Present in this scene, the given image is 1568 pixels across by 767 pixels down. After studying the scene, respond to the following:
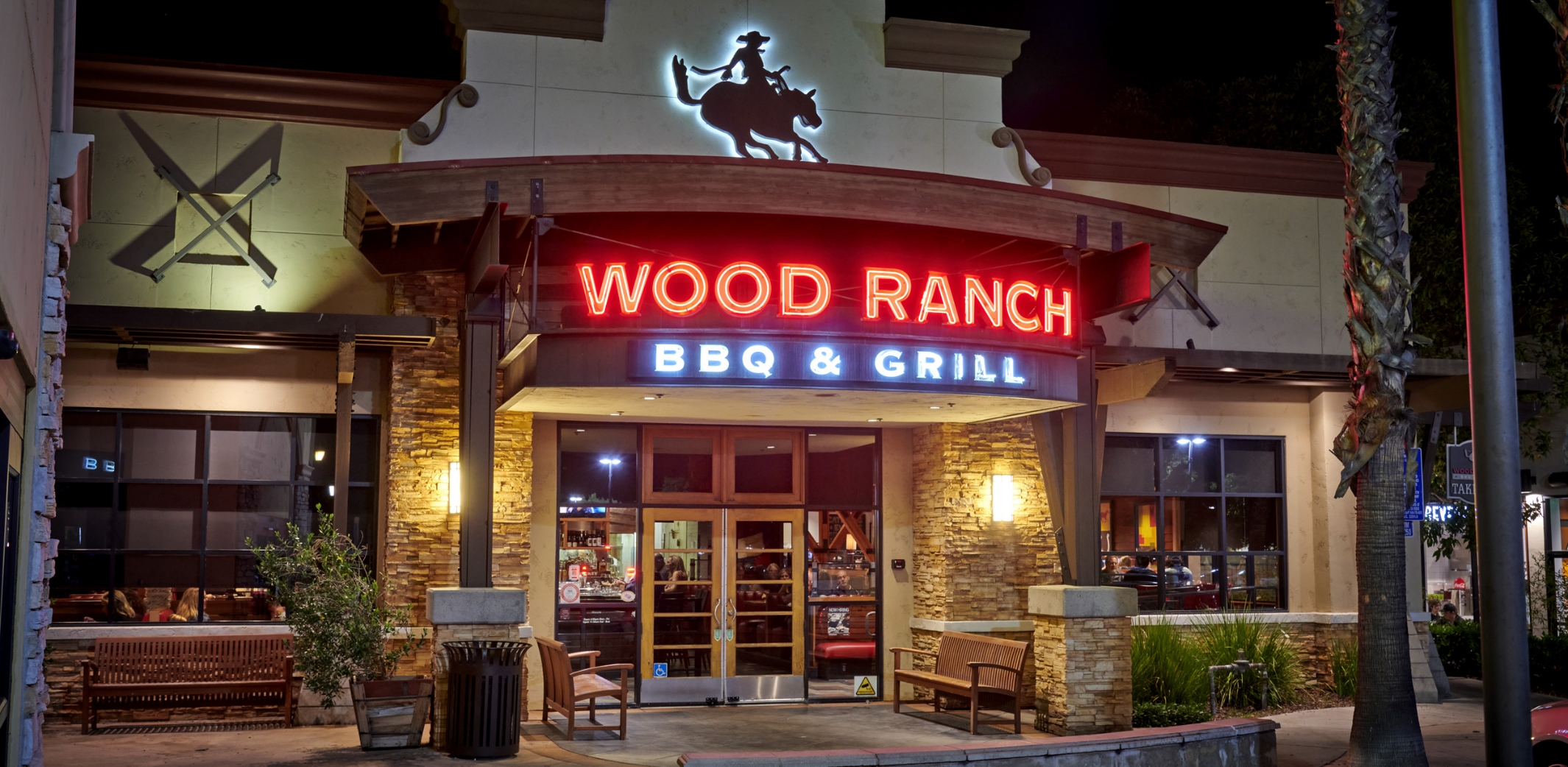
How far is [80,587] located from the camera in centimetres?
1386

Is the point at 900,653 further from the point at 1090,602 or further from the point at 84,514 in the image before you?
the point at 84,514

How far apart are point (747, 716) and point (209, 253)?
299 inches

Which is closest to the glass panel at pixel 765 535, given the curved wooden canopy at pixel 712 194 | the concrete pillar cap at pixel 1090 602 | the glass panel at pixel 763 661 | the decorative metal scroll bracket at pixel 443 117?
the glass panel at pixel 763 661

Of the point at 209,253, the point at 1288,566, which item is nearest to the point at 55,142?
the point at 209,253

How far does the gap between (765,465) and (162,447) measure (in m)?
6.68

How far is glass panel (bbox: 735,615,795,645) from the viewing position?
1550cm

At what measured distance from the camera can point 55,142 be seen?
902 cm

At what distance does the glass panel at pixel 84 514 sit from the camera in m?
13.9

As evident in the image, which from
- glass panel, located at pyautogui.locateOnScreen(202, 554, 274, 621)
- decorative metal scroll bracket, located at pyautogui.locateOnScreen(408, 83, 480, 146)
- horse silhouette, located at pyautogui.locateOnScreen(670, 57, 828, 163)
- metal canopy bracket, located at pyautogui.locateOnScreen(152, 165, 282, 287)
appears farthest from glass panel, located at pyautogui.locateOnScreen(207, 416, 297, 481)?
horse silhouette, located at pyautogui.locateOnScreen(670, 57, 828, 163)

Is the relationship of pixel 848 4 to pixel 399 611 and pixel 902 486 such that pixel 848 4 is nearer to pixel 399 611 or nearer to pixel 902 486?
pixel 902 486

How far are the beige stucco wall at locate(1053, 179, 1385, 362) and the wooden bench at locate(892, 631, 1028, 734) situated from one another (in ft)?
14.5

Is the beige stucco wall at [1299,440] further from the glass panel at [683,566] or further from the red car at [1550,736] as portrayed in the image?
the red car at [1550,736]

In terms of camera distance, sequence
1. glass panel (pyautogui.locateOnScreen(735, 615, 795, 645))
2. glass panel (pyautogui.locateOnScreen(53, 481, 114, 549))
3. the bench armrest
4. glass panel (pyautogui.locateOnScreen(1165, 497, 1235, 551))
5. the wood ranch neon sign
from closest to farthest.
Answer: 1. the wood ranch neon sign
2. glass panel (pyautogui.locateOnScreen(53, 481, 114, 549))
3. the bench armrest
4. glass panel (pyautogui.locateOnScreen(735, 615, 795, 645))
5. glass panel (pyautogui.locateOnScreen(1165, 497, 1235, 551))

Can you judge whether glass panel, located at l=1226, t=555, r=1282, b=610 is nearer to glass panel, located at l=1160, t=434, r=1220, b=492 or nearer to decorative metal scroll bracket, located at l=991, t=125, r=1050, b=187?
glass panel, located at l=1160, t=434, r=1220, b=492
